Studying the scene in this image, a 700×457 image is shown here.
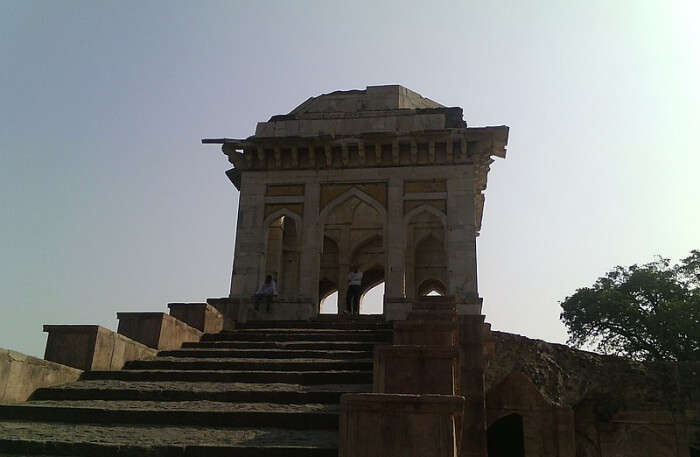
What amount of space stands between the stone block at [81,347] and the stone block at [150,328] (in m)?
1.03

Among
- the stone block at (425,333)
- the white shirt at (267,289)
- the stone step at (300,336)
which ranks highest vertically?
the white shirt at (267,289)

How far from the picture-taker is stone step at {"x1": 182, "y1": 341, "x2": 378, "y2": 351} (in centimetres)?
945

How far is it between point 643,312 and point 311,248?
735 inches

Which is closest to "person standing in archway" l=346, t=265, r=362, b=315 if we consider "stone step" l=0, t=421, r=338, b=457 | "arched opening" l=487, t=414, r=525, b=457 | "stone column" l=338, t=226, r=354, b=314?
"stone column" l=338, t=226, r=354, b=314

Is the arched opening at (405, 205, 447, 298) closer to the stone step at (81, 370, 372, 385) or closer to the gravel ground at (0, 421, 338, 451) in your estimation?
the stone step at (81, 370, 372, 385)

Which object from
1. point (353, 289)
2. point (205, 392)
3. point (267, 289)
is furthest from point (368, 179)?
point (205, 392)

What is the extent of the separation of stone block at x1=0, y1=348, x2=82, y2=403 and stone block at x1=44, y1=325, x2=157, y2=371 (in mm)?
255

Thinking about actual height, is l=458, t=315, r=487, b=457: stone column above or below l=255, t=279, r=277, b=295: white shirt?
below

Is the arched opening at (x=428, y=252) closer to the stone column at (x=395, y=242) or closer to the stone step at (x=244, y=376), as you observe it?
the stone column at (x=395, y=242)

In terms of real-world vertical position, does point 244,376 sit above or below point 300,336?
below

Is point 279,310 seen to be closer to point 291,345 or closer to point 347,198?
point 347,198

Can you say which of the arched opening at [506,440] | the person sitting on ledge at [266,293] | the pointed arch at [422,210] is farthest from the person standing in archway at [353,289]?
the arched opening at [506,440]

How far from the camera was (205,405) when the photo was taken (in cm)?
670

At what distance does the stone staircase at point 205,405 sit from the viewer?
17.7ft
